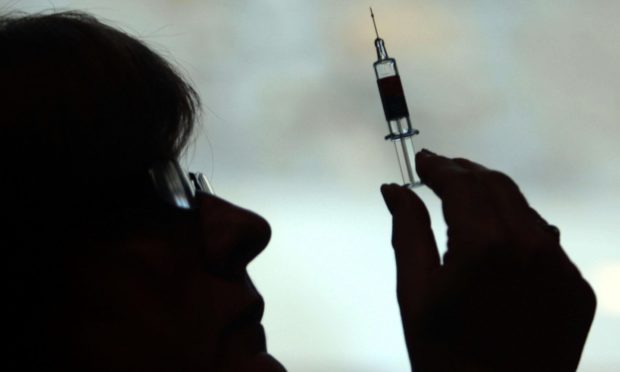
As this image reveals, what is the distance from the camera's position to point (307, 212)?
74.9 inches

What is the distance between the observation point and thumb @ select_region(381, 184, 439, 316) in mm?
678

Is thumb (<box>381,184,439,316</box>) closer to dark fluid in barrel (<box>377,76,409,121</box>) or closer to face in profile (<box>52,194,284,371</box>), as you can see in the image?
face in profile (<box>52,194,284,371</box>)

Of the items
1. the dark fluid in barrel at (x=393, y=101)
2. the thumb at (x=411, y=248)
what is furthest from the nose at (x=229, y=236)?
the dark fluid in barrel at (x=393, y=101)

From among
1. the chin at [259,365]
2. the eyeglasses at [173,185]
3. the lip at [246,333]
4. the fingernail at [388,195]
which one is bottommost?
the chin at [259,365]

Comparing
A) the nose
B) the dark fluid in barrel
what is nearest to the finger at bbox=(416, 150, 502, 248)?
the nose

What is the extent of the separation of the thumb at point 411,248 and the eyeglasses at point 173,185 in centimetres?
23

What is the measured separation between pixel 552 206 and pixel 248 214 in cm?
143

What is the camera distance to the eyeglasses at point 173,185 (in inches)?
26.7

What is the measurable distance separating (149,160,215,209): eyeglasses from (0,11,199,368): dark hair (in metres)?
0.01

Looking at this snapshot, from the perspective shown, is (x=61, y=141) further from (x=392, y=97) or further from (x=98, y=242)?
(x=392, y=97)

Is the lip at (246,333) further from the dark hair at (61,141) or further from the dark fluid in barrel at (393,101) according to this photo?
the dark fluid in barrel at (393,101)

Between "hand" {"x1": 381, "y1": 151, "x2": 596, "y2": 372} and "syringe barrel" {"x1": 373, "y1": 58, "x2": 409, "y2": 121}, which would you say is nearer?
"hand" {"x1": 381, "y1": 151, "x2": 596, "y2": 372}

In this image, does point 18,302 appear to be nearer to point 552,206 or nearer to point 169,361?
point 169,361

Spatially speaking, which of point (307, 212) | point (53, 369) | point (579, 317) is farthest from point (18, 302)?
point (307, 212)
